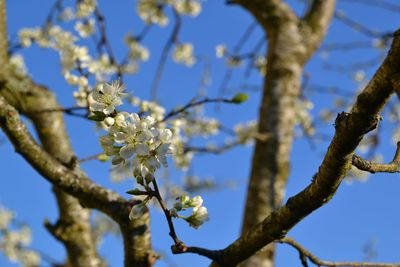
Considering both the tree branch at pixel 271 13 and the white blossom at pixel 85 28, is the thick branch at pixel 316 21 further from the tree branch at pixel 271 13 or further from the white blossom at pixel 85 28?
the white blossom at pixel 85 28

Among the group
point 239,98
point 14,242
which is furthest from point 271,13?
point 14,242

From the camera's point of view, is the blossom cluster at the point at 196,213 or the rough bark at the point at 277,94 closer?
the blossom cluster at the point at 196,213

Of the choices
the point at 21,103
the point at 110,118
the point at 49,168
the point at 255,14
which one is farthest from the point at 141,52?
the point at 110,118

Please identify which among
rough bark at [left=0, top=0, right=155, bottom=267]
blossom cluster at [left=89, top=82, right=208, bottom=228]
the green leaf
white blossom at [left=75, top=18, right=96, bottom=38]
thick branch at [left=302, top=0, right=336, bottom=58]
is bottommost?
blossom cluster at [left=89, top=82, right=208, bottom=228]

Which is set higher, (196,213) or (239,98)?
(239,98)

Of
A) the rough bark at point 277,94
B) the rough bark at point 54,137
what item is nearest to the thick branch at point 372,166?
the rough bark at point 54,137

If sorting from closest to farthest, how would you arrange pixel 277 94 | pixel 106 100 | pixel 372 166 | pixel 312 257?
pixel 372 166 < pixel 106 100 < pixel 312 257 < pixel 277 94

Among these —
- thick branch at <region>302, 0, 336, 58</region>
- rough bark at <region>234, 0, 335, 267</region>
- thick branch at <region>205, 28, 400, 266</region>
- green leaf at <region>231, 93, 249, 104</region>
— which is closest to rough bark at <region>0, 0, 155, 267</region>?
green leaf at <region>231, 93, 249, 104</region>

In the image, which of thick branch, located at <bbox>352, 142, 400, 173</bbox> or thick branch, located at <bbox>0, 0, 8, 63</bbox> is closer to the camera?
thick branch, located at <bbox>352, 142, 400, 173</bbox>

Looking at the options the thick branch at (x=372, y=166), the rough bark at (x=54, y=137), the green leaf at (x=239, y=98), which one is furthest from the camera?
the rough bark at (x=54, y=137)

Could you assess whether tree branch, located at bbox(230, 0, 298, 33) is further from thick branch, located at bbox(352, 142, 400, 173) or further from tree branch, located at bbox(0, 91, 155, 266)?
thick branch, located at bbox(352, 142, 400, 173)

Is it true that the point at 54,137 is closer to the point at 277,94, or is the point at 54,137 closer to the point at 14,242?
the point at 277,94

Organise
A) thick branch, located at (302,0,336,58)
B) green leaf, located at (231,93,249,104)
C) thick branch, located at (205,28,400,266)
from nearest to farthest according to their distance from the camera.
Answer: thick branch, located at (205,28,400,266)
green leaf, located at (231,93,249,104)
thick branch, located at (302,0,336,58)

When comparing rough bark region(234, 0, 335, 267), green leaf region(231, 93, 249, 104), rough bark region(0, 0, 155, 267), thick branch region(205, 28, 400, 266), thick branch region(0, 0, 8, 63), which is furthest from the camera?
rough bark region(234, 0, 335, 267)
